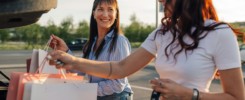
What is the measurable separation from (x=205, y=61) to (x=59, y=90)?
2.26ft

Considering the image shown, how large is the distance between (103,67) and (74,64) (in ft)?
0.54

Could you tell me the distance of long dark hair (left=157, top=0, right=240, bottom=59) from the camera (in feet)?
6.22

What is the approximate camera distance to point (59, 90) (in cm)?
205

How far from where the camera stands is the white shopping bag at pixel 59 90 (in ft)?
6.50

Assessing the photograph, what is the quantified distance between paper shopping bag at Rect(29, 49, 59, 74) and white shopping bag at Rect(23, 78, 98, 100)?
0.18 meters

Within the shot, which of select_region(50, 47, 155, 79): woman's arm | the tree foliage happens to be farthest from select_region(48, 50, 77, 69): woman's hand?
the tree foliage

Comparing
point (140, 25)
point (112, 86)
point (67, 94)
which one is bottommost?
point (140, 25)

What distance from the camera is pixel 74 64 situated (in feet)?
7.54

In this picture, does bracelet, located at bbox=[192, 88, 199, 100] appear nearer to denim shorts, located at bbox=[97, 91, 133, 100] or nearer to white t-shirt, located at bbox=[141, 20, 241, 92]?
white t-shirt, located at bbox=[141, 20, 241, 92]

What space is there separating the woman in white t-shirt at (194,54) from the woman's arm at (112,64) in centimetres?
15

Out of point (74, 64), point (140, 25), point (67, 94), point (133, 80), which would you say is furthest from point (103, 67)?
point (140, 25)

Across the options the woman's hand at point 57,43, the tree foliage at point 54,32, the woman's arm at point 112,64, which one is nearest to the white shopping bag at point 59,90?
the woman's arm at point 112,64

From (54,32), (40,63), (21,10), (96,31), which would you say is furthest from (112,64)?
(54,32)

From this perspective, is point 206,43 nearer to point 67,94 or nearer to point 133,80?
point 67,94
